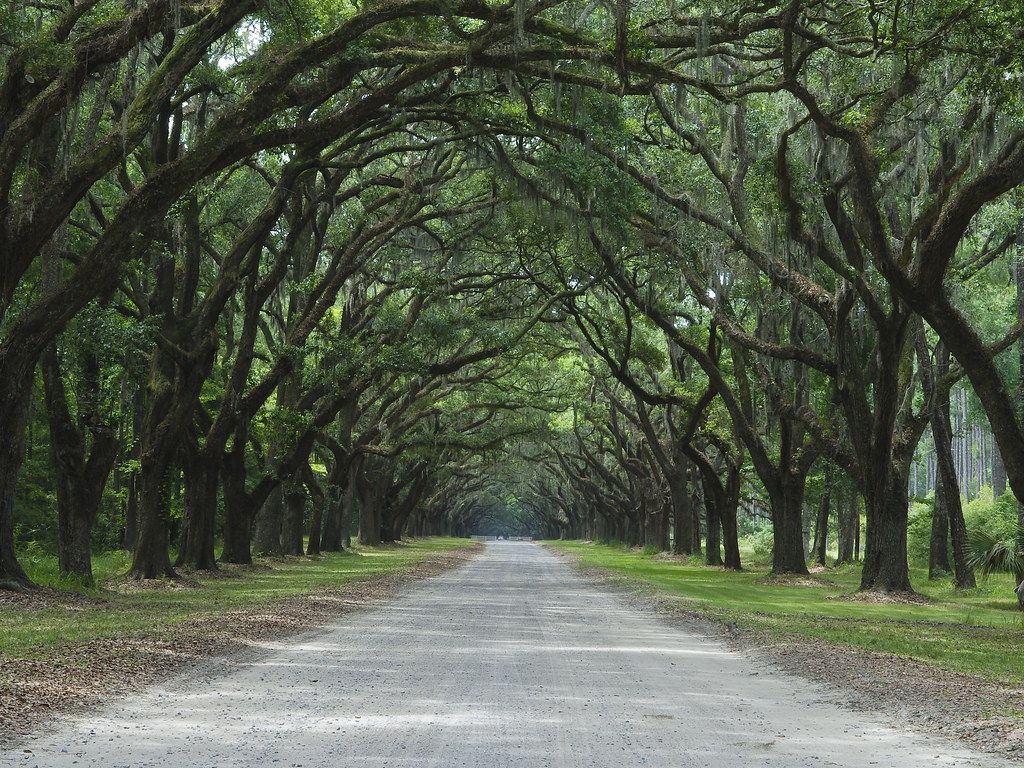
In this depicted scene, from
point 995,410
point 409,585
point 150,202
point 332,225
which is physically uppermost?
point 332,225

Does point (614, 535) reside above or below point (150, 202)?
below

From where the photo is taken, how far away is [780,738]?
6.64m

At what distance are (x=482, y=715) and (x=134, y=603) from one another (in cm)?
964

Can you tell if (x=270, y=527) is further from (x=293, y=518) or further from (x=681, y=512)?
(x=681, y=512)

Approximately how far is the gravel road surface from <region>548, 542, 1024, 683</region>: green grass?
233 centimetres

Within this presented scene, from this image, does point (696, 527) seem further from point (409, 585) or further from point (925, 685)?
point (925, 685)

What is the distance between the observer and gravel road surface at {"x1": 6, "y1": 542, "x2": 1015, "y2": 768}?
5844mm

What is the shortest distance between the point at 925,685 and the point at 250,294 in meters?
15.7

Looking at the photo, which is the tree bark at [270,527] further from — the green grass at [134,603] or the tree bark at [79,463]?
the tree bark at [79,463]

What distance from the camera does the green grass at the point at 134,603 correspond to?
10742 mm

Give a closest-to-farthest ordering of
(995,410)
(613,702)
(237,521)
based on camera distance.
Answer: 1. (613,702)
2. (995,410)
3. (237,521)

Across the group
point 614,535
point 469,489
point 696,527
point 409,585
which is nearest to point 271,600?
point 409,585

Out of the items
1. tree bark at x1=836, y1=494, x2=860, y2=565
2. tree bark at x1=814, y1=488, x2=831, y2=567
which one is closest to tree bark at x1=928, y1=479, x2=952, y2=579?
tree bark at x1=836, y1=494, x2=860, y2=565

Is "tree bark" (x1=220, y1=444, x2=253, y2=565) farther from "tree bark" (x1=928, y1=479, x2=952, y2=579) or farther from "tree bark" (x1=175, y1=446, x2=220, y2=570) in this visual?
"tree bark" (x1=928, y1=479, x2=952, y2=579)
